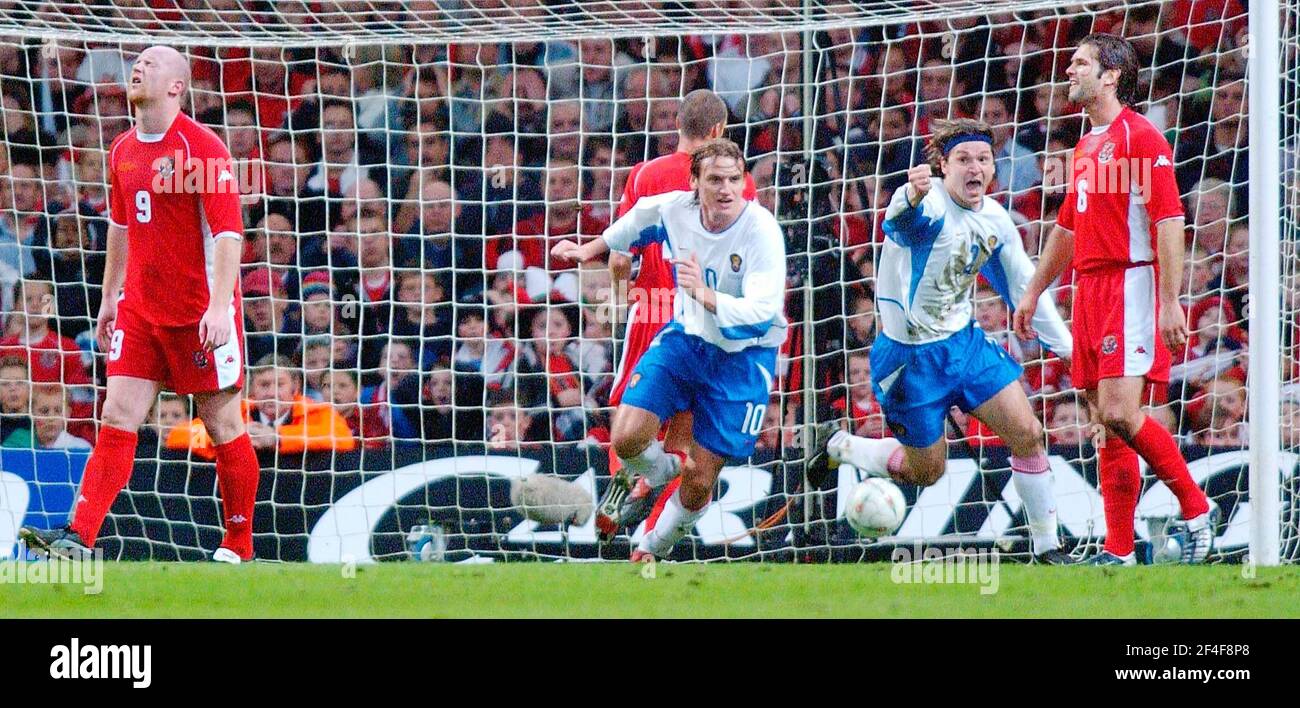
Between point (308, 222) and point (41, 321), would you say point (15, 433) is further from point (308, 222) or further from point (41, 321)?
point (308, 222)

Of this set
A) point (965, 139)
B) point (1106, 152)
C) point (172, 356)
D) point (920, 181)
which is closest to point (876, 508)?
point (920, 181)

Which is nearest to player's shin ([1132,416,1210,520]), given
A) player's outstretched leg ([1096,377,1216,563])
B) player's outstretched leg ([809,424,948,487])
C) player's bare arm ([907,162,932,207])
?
Result: player's outstretched leg ([1096,377,1216,563])

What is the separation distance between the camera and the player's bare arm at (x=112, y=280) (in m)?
6.42

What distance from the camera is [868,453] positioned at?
6.70 m

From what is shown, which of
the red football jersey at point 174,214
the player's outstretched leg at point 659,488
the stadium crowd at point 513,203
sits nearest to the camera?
the red football jersey at point 174,214

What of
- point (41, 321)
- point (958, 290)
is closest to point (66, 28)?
point (41, 321)

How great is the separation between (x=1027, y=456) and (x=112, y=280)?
3701 mm

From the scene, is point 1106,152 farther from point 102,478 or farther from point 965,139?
point 102,478

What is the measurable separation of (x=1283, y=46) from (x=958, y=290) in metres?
1.62

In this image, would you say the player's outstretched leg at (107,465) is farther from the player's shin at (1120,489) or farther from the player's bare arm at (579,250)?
the player's shin at (1120,489)

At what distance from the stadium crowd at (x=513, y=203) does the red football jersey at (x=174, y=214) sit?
1.74 metres

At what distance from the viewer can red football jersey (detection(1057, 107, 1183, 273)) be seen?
6.07 metres

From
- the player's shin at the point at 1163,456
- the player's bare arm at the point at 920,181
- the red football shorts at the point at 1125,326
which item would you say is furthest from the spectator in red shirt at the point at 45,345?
the player's shin at the point at 1163,456

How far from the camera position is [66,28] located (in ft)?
28.1
